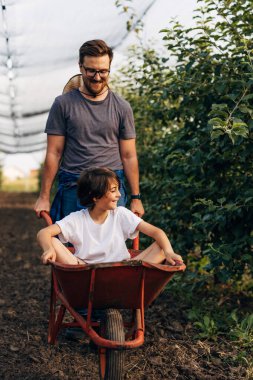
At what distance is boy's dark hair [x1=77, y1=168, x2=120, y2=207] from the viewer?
3.12 metres

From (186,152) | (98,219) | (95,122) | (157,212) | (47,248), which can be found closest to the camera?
(47,248)

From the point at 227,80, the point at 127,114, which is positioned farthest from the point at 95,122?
the point at 227,80

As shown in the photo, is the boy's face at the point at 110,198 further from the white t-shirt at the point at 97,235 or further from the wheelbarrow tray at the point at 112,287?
the wheelbarrow tray at the point at 112,287

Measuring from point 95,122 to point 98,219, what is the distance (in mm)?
583

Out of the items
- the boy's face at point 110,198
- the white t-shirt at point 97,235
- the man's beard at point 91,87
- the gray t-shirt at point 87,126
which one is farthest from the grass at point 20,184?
the boy's face at point 110,198

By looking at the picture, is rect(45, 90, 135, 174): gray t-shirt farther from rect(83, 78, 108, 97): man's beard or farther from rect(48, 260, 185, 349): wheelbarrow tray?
rect(48, 260, 185, 349): wheelbarrow tray

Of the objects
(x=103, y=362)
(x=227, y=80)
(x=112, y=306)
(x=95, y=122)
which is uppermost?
(x=227, y=80)

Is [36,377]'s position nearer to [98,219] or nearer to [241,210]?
[98,219]

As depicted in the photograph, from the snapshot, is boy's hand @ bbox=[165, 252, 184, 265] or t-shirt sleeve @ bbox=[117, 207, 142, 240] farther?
t-shirt sleeve @ bbox=[117, 207, 142, 240]

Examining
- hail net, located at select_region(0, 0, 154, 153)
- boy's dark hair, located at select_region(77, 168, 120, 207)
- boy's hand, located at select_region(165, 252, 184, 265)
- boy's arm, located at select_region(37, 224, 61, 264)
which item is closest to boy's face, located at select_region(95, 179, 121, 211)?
boy's dark hair, located at select_region(77, 168, 120, 207)

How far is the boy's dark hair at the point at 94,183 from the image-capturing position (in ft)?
10.2

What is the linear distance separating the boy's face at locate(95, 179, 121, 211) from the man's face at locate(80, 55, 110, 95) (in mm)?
617

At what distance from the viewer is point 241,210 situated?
400 centimetres

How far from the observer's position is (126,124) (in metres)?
3.69
